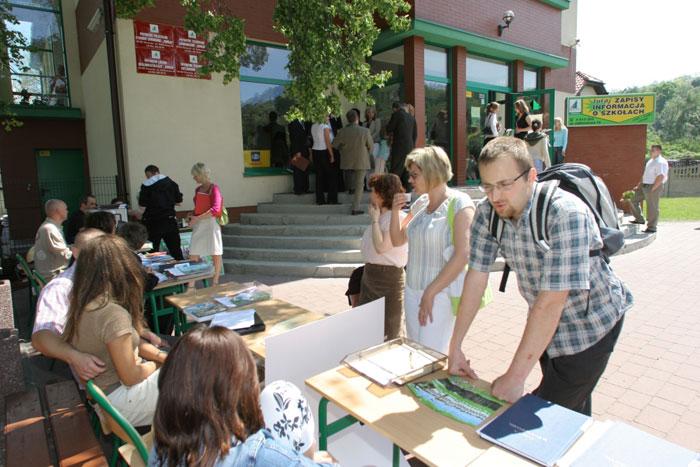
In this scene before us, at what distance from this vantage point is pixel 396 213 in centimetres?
322

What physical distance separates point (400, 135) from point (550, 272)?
21.6ft

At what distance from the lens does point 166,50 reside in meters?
8.79

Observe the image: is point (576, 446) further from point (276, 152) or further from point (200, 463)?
point (276, 152)

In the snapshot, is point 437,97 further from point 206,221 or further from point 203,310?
point 203,310

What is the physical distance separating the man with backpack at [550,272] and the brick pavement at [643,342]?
4.95 ft

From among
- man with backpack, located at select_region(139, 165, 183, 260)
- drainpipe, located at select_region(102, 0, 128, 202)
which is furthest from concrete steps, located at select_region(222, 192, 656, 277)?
drainpipe, located at select_region(102, 0, 128, 202)

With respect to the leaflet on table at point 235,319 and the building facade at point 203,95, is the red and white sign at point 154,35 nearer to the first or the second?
the building facade at point 203,95

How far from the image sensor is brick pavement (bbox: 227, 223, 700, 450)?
3.14 m

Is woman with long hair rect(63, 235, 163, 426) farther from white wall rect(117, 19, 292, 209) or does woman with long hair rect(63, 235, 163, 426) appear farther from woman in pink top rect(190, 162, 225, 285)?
white wall rect(117, 19, 292, 209)

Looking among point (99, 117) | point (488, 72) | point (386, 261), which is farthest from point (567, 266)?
point (99, 117)

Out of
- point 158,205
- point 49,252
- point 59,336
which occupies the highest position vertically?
point 158,205

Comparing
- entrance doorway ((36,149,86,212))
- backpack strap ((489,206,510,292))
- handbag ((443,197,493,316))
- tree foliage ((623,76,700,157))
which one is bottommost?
handbag ((443,197,493,316))

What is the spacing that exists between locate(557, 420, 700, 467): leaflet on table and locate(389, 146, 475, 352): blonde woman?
4.15 feet

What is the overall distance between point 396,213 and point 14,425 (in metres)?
2.66
